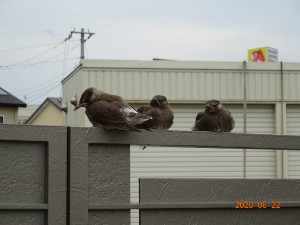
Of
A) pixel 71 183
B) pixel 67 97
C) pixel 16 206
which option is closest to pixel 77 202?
pixel 71 183

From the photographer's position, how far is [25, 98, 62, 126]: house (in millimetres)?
Answer: 38594

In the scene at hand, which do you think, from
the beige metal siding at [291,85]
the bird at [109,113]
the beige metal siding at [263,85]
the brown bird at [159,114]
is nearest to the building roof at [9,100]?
the beige metal siding at [263,85]

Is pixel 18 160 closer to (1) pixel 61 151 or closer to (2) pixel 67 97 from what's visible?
(1) pixel 61 151

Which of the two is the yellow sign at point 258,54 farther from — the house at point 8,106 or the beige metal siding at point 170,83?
the house at point 8,106

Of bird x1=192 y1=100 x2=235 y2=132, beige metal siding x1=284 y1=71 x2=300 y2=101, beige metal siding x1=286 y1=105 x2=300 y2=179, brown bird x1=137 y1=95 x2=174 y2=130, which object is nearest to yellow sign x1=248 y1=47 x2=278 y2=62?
beige metal siding x1=284 y1=71 x2=300 y2=101

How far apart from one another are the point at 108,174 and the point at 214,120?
1.64m

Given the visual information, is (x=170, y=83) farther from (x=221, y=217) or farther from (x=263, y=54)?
(x=221, y=217)

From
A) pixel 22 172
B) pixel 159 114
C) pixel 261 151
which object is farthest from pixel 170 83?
pixel 22 172

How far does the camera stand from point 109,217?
337 centimetres

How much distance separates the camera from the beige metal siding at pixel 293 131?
1571cm

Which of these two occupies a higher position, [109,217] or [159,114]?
[159,114]

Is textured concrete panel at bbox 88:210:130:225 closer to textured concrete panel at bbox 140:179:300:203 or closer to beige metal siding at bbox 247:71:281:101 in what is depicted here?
textured concrete panel at bbox 140:179:300:203

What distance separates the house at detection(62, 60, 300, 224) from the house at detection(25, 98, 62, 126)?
22.8m

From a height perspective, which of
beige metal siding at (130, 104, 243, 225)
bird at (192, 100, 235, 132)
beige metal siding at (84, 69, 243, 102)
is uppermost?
beige metal siding at (84, 69, 243, 102)
